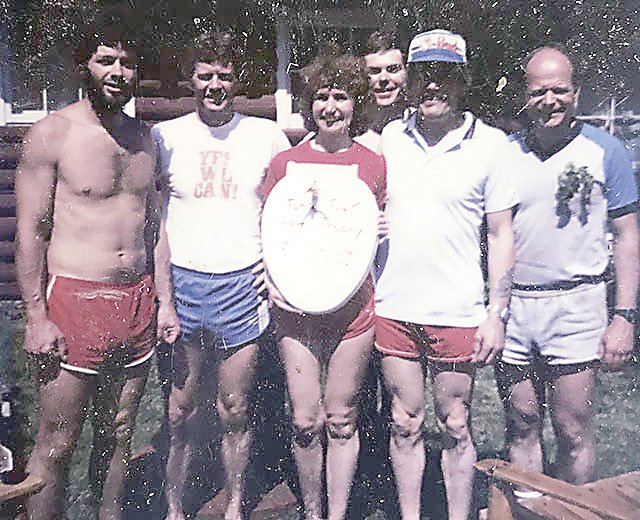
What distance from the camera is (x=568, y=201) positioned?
2.76 m

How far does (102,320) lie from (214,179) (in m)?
0.60

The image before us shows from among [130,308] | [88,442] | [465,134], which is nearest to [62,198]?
[130,308]

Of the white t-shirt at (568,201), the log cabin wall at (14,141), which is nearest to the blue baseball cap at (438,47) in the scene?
the white t-shirt at (568,201)

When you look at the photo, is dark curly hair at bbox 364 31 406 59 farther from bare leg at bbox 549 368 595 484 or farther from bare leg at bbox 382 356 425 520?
bare leg at bbox 549 368 595 484

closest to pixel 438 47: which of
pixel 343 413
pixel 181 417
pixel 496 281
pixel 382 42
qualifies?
pixel 382 42

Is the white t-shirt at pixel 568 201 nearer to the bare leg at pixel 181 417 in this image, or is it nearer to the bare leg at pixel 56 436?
the bare leg at pixel 181 417

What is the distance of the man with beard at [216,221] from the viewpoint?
2.73 metres

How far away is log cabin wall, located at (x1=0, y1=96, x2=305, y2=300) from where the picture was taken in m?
2.71

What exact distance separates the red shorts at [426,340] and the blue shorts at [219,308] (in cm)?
42

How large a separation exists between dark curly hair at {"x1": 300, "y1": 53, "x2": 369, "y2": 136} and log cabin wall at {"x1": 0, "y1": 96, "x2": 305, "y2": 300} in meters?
0.12

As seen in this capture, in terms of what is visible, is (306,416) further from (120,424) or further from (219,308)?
(120,424)

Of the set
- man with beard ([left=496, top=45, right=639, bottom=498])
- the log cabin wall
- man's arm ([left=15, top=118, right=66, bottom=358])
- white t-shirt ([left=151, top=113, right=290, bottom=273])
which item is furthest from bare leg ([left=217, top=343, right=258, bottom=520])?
man with beard ([left=496, top=45, right=639, bottom=498])

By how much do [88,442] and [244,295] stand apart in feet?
2.47

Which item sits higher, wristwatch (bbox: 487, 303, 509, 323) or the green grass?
wristwatch (bbox: 487, 303, 509, 323)
